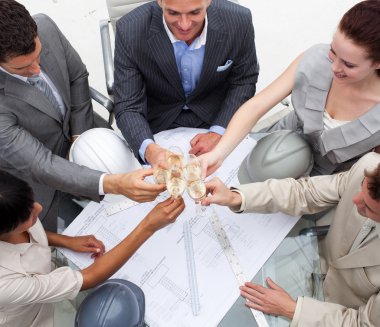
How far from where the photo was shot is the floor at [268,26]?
11.3ft

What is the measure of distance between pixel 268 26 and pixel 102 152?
2.32 metres

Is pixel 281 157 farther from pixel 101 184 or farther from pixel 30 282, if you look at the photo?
pixel 30 282

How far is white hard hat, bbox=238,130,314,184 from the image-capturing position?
1.68 metres

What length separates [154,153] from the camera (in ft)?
6.44

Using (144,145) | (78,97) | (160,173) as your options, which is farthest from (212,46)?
(78,97)

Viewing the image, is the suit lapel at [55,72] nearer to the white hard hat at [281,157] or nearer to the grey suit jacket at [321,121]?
the white hard hat at [281,157]

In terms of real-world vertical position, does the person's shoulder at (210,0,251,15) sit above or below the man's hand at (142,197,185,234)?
above

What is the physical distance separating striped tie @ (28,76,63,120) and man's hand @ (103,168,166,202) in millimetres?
509

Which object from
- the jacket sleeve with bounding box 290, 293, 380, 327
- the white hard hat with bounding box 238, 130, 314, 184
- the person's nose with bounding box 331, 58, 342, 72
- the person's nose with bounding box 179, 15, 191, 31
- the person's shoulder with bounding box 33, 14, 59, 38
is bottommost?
the jacket sleeve with bounding box 290, 293, 380, 327

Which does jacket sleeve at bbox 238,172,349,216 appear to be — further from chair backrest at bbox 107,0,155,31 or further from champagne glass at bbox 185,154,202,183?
chair backrest at bbox 107,0,155,31

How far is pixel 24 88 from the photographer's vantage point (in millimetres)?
1869

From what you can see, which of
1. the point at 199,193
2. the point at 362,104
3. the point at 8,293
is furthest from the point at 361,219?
the point at 8,293

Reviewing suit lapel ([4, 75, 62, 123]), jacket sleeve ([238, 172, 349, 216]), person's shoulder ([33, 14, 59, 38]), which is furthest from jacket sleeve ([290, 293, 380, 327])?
person's shoulder ([33, 14, 59, 38])

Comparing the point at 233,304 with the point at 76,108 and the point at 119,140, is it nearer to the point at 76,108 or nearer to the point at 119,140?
the point at 119,140
